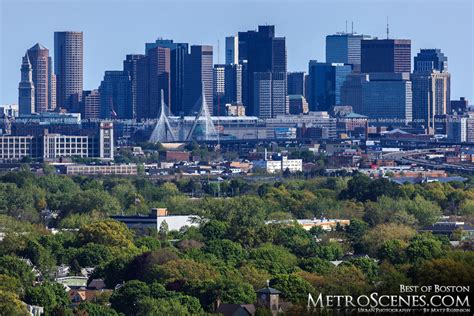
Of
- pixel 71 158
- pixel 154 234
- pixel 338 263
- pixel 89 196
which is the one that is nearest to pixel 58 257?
pixel 338 263

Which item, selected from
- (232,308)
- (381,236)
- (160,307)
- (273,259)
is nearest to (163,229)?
(381,236)

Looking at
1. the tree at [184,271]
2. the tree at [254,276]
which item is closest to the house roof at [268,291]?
the tree at [254,276]

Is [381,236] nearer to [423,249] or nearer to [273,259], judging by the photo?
[423,249]

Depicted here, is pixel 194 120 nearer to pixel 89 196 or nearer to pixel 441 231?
pixel 89 196

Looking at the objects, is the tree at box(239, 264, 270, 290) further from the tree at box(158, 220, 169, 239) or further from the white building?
the white building

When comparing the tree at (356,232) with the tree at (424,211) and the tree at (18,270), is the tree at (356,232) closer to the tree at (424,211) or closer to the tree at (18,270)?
the tree at (424,211)

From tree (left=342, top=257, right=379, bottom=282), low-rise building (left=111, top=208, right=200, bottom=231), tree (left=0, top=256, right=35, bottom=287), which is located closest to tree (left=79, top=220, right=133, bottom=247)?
tree (left=0, top=256, right=35, bottom=287)
